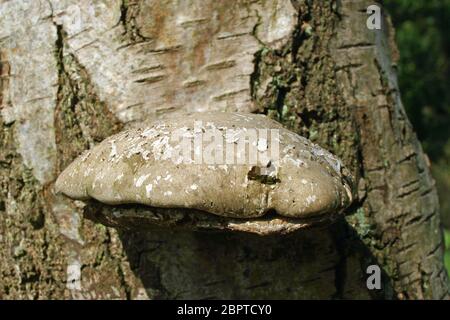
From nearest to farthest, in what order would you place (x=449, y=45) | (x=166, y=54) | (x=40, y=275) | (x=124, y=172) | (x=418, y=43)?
1. (x=124, y=172)
2. (x=166, y=54)
3. (x=40, y=275)
4. (x=418, y=43)
5. (x=449, y=45)

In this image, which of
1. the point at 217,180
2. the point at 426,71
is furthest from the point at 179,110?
the point at 426,71

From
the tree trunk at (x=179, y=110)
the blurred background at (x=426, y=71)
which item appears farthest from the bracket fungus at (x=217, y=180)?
the blurred background at (x=426, y=71)

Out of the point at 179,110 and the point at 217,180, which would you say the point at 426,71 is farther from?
the point at 217,180

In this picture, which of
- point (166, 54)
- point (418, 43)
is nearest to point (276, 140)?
point (166, 54)

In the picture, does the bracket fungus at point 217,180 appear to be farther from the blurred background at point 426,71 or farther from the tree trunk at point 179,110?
the blurred background at point 426,71

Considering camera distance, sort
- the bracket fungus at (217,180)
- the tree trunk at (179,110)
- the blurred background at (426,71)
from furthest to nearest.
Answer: the blurred background at (426,71) < the tree trunk at (179,110) < the bracket fungus at (217,180)

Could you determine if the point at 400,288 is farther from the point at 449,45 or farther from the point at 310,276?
the point at 449,45
